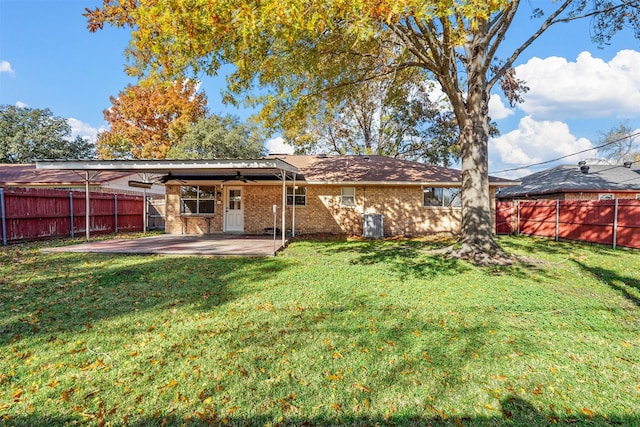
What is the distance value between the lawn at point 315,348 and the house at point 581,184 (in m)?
16.0

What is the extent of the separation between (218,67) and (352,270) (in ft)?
21.4

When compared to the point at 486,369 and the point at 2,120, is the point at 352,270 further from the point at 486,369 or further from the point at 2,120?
the point at 2,120

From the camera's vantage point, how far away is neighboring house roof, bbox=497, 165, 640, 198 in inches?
782

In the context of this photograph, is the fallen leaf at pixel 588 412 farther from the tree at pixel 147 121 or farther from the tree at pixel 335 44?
the tree at pixel 147 121

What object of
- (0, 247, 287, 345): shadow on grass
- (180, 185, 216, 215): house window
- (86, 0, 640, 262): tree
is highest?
(86, 0, 640, 262): tree

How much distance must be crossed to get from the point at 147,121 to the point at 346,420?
113 feet

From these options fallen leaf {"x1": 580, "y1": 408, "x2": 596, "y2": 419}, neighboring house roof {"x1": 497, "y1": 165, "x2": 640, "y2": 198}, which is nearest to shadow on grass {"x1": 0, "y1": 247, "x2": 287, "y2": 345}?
fallen leaf {"x1": 580, "y1": 408, "x2": 596, "y2": 419}

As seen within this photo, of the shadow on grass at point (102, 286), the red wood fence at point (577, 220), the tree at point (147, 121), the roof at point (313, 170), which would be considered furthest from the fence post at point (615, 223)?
the tree at point (147, 121)

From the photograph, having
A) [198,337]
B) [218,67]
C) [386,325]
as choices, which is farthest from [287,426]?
[218,67]

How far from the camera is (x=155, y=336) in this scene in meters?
4.10

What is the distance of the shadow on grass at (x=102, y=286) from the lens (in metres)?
4.61

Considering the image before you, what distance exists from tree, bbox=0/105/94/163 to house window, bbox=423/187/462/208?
1276 inches

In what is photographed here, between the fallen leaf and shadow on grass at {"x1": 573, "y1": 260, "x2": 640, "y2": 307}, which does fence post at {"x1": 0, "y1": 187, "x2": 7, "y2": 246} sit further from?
shadow on grass at {"x1": 573, "y1": 260, "x2": 640, "y2": 307}

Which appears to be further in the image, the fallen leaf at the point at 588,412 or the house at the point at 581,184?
the house at the point at 581,184
